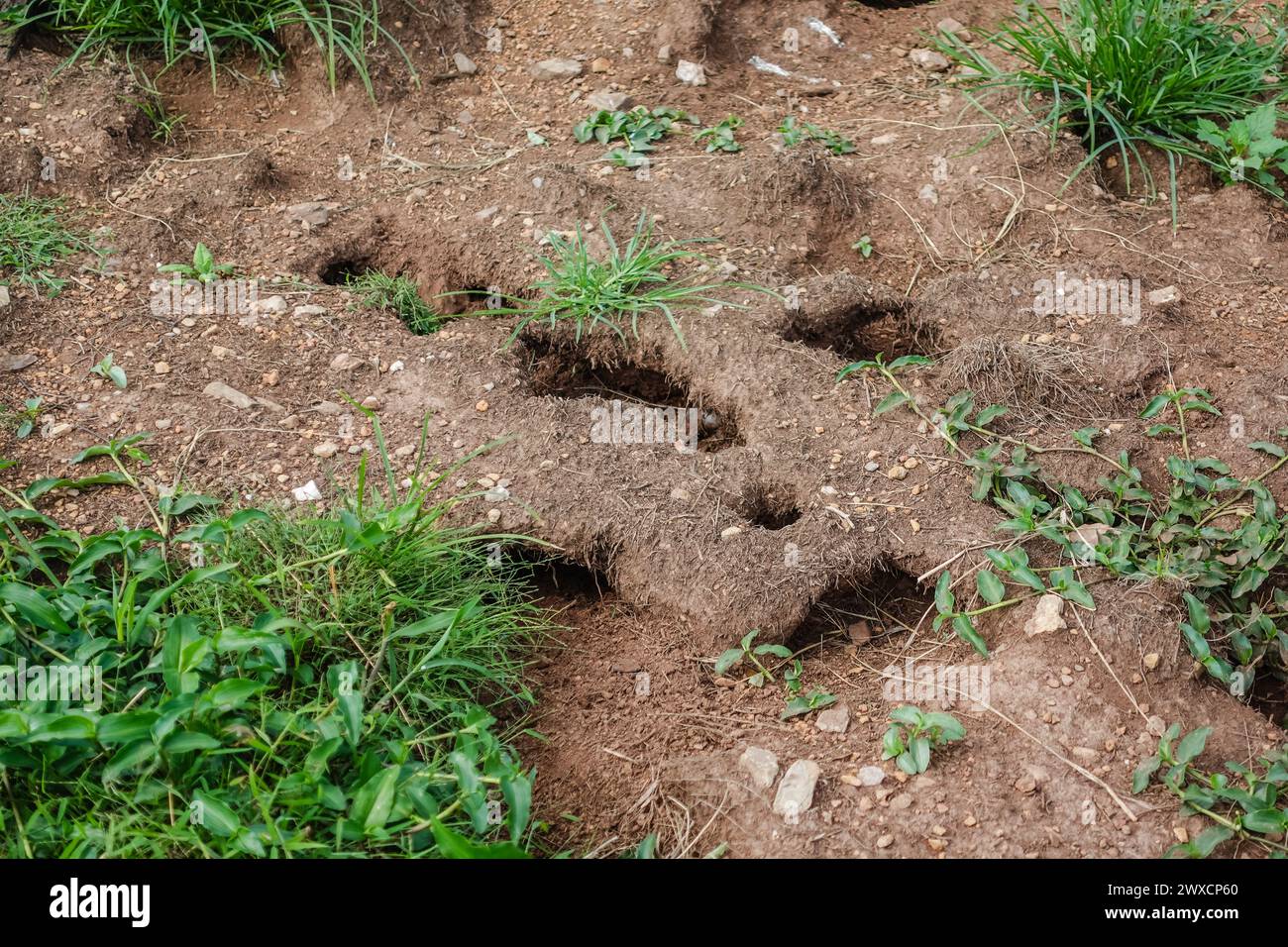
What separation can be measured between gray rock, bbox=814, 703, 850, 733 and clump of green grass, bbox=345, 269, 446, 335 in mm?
1586

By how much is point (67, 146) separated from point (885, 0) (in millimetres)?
3055

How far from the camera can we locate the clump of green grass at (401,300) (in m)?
3.15

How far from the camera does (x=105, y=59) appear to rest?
3.66 m

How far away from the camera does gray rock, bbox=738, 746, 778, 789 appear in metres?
2.18

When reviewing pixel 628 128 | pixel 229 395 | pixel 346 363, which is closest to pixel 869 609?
pixel 346 363

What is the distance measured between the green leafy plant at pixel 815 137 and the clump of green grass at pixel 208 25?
1.30m

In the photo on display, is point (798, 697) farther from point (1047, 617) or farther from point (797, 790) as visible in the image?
point (1047, 617)

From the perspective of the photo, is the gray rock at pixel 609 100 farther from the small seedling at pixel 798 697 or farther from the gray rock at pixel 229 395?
the small seedling at pixel 798 697

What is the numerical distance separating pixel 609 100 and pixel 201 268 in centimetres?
148

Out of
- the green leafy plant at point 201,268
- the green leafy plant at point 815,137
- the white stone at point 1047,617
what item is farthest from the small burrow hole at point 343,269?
the white stone at point 1047,617

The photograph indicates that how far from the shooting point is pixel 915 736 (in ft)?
7.23
